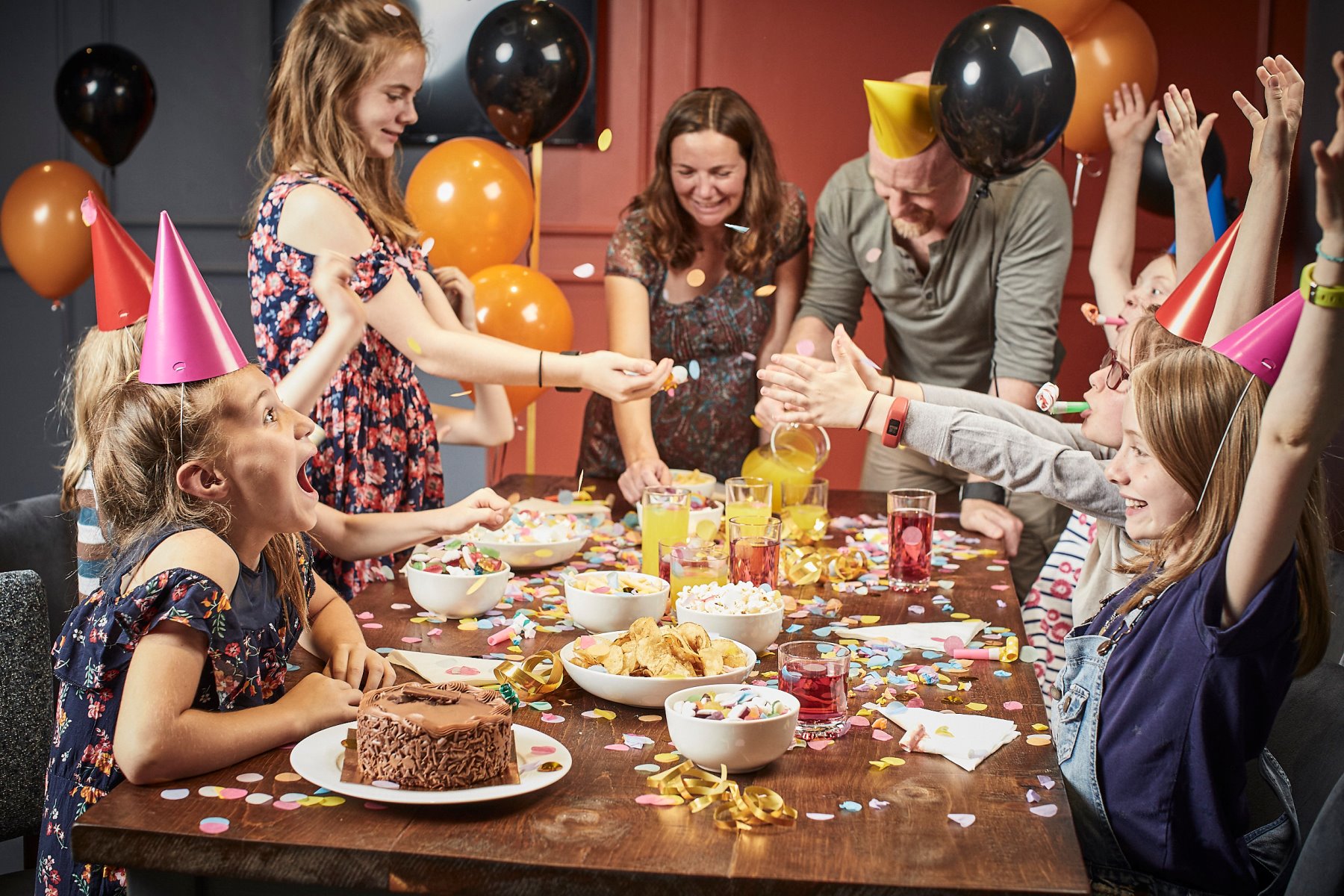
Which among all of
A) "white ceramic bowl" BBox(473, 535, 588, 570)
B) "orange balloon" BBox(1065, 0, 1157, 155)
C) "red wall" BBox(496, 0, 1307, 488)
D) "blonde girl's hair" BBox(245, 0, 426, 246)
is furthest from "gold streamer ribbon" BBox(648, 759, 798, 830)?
"red wall" BBox(496, 0, 1307, 488)

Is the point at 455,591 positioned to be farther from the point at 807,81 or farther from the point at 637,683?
the point at 807,81

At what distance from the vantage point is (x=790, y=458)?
93.8 inches

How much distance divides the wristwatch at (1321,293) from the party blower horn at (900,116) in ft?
5.67

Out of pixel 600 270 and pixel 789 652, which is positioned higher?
pixel 600 270

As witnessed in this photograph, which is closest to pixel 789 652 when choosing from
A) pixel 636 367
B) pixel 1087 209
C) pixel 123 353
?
pixel 636 367

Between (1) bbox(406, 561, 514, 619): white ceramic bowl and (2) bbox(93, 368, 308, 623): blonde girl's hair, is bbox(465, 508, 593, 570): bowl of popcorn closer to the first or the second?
(1) bbox(406, 561, 514, 619): white ceramic bowl

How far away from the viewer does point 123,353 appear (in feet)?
6.26

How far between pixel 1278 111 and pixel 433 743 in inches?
48.2

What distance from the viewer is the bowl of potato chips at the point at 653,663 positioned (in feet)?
4.35

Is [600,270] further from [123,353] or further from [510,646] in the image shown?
[510,646]

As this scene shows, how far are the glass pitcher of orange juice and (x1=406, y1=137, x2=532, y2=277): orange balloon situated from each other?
117 centimetres

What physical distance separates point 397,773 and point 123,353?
112cm

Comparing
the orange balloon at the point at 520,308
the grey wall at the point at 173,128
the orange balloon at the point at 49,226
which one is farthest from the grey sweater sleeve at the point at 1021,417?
the orange balloon at the point at 49,226

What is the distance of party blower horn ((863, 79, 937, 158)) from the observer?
2686 mm
